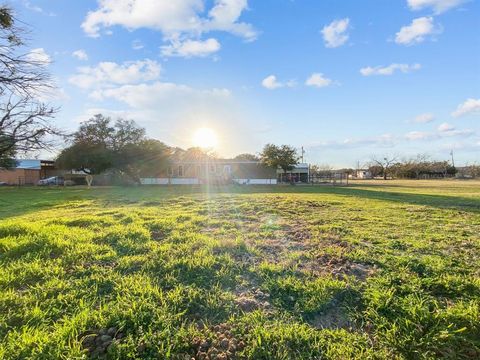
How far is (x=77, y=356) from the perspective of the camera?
2.11 meters

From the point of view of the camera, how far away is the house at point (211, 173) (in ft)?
115

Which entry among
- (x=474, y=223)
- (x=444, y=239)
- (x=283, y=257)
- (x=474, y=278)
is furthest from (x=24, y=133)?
(x=474, y=223)

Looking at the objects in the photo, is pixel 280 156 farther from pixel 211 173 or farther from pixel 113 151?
pixel 113 151

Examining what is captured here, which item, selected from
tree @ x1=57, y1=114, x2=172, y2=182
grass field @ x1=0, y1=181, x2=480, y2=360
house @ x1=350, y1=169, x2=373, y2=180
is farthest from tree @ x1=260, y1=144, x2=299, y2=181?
house @ x1=350, y1=169, x2=373, y2=180

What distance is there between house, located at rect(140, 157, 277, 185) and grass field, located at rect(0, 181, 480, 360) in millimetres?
29733

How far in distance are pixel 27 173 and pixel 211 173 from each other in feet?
78.0

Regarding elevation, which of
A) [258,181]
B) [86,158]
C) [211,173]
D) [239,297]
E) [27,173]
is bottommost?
[239,297]

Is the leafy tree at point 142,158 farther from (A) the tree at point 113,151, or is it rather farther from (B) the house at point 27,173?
(B) the house at point 27,173

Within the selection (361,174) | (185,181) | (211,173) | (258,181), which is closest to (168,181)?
(185,181)

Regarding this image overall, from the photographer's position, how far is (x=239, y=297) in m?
3.02

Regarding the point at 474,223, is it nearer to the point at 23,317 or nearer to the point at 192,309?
the point at 192,309

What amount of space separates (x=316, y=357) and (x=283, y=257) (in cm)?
198

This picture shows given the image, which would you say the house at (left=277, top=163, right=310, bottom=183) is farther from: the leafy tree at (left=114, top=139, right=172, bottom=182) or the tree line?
the leafy tree at (left=114, top=139, right=172, bottom=182)

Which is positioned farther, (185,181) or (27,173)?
(27,173)
